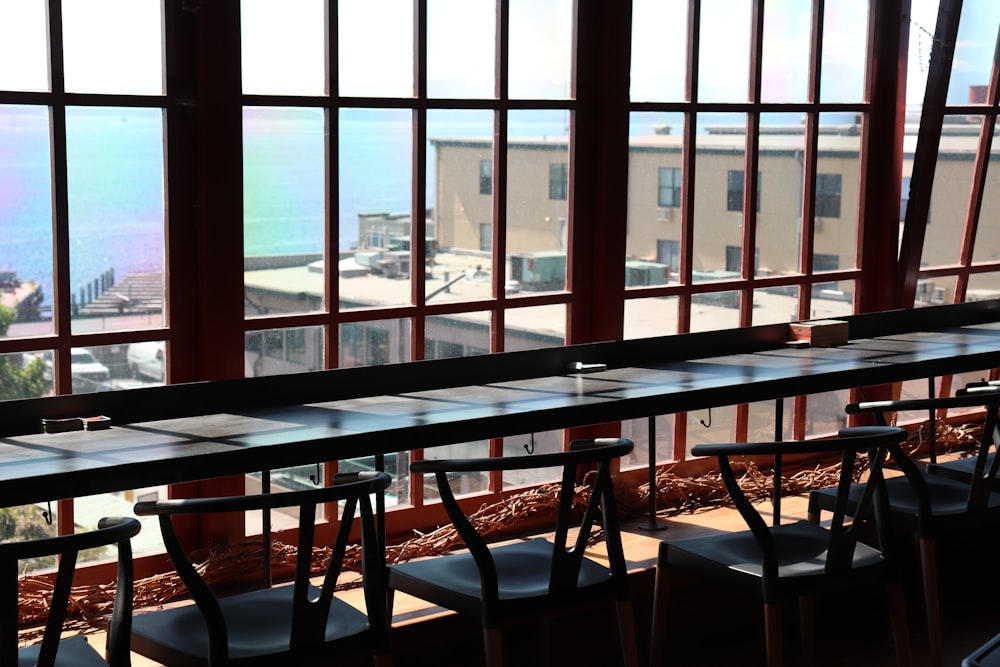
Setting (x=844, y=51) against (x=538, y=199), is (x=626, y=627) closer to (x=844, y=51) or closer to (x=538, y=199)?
(x=538, y=199)

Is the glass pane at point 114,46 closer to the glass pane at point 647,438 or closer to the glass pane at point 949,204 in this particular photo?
the glass pane at point 647,438

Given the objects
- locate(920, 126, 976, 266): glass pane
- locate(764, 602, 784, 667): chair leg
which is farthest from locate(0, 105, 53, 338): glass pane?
locate(920, 126, 976, 266): glass pane

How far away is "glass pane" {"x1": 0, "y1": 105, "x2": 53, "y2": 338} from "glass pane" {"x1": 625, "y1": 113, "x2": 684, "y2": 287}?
1850mm

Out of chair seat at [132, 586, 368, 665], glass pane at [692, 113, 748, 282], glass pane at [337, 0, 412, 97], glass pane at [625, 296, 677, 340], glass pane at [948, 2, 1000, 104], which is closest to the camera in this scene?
chair seat at [132, 586, 368, 665]

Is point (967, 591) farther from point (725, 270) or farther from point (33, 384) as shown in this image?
point (33, 384)

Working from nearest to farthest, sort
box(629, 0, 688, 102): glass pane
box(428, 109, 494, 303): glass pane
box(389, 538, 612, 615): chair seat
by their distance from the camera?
box(389, 538, 612, 615): chair seat, box(428, 109, 494, 303): glass pane, box(629, 0, 688, 102): glass pane

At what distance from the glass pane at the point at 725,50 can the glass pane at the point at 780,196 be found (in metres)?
0.22

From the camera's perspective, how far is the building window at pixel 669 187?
4.27 metres

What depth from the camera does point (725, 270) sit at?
14.8ft

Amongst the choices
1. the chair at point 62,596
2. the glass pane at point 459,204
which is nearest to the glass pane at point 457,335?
the glass pane at point 459,204

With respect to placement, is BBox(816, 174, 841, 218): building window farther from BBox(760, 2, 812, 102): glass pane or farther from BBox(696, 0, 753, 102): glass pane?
BBox(696, 0, 753, 102): glass pane

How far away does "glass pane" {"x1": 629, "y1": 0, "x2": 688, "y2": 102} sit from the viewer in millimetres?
4094

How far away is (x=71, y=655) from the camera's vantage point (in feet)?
7.59

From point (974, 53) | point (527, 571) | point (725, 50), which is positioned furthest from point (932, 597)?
point (974, 53)
